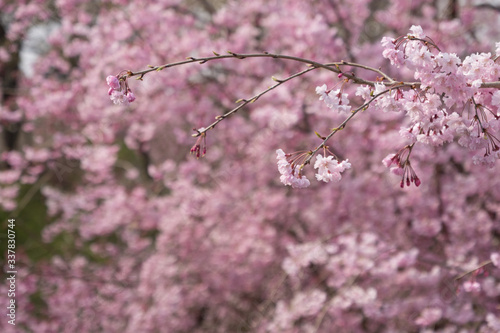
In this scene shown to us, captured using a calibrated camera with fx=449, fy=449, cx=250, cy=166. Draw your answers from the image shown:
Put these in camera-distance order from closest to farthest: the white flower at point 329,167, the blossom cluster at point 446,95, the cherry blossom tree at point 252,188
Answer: the blossom cluster at point 446,95 < the white flower at point 329,167 < the cherry blossom tree at point 252,188

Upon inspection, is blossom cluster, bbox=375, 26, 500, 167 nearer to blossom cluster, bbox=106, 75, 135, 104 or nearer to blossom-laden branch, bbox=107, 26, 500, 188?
blossom-laden branch, bbox=107, 26, 500, 188

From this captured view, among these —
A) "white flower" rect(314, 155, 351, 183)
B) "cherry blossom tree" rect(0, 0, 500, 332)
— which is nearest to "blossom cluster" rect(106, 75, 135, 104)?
"white flower" rect(314, 155, 351, 183)

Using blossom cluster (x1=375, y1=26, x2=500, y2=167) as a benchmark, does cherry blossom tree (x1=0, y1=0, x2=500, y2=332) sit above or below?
above

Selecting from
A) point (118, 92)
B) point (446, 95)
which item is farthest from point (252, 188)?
point (446, 95)

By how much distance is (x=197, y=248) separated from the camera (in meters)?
6.26

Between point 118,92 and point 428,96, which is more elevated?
point 118,92

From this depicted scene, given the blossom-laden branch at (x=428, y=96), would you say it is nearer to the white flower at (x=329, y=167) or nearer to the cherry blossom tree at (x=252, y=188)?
the white flower at (x=329, y=167)

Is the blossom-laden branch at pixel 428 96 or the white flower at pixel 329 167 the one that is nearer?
the blossom-laden branch at pixel 428 96

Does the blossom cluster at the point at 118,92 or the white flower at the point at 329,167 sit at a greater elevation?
the blossom cluster at the point at 118,92

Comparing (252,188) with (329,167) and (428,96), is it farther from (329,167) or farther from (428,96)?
(428,96)

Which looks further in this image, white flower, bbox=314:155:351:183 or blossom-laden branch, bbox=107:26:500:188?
white flower, bbox=314:155:351:183

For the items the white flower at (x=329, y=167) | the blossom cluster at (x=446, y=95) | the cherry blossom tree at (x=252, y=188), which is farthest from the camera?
the cherry blossom tree at (x=252, y=188)

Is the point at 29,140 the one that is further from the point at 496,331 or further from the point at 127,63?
the point at 496,331

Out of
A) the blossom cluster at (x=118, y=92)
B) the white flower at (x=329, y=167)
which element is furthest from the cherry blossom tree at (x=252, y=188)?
the blossom cluster at (x=118, y=92)
